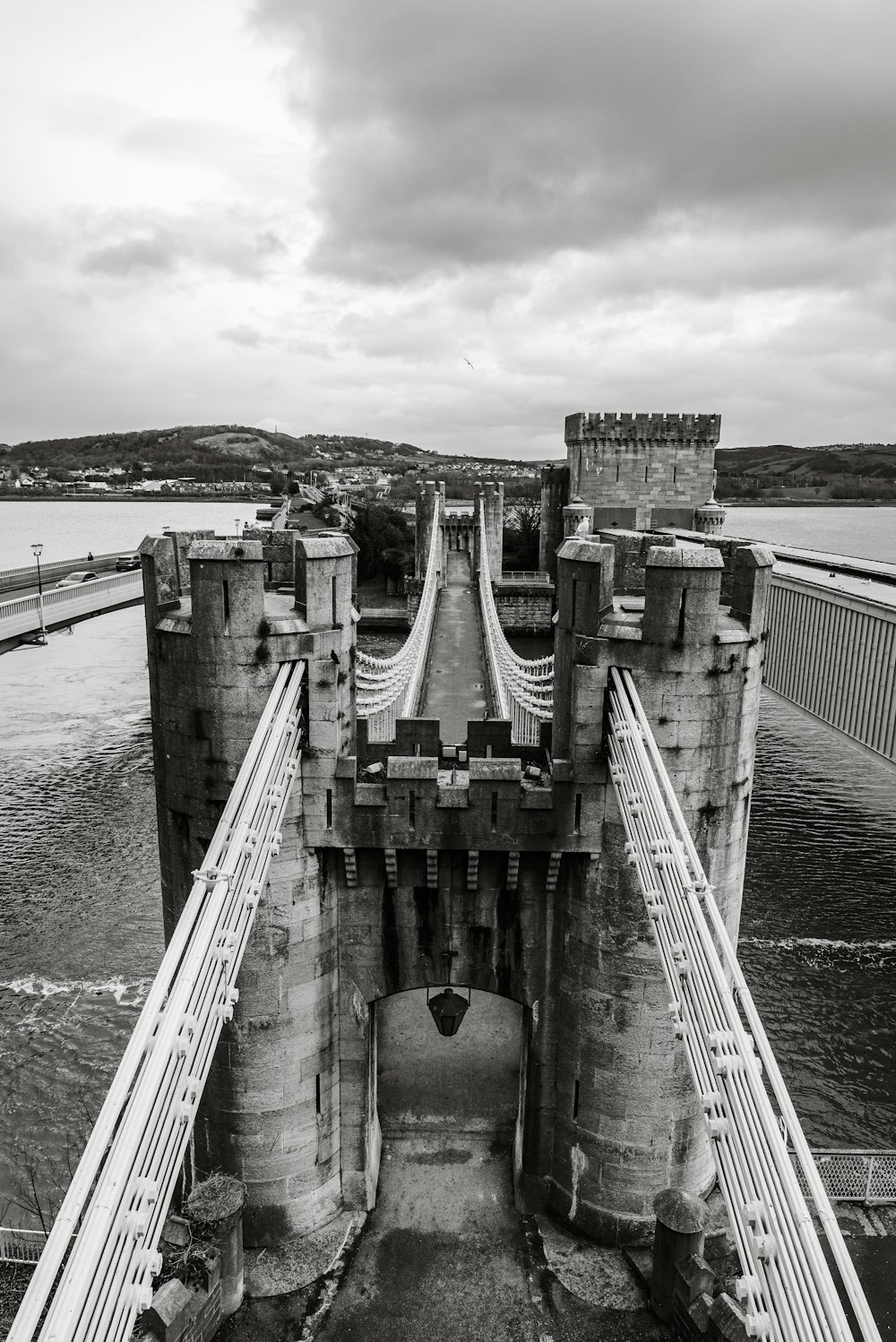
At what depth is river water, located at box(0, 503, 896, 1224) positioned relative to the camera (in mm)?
17297

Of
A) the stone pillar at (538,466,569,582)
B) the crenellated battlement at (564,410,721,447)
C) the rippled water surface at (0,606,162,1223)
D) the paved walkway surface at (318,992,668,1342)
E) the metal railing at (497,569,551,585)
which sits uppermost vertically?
the crenellated battlement at (564,410,721,447)

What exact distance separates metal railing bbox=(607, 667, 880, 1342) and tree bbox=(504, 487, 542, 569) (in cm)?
5715

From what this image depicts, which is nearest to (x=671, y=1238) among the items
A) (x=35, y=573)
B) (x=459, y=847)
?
(x=459, y=847)

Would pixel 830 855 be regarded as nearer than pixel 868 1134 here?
No

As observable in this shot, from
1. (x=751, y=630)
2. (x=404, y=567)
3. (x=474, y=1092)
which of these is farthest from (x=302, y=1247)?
(x=404, y=567)

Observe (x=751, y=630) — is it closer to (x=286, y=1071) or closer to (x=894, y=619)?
(x=286, y=1071)

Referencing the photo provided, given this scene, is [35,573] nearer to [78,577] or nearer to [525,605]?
[78,577]

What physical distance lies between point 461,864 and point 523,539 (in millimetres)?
64900

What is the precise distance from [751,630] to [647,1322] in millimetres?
7448

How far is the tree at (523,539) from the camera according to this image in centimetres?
7138

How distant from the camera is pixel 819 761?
3450 cm

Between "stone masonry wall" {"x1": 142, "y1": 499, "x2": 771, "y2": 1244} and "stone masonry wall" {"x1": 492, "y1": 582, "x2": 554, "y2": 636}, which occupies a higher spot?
"stone masonry wall" {"x1": 142, "y1": 499, "x2": 771, "y2": 1244}

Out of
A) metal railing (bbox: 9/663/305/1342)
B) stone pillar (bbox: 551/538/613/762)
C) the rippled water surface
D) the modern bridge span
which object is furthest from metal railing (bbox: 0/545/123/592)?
metal railing (bbox: 9/663/305/1342)

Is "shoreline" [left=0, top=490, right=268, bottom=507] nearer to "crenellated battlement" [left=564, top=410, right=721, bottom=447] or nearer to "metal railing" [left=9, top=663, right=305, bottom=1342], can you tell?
"crenellated battlement" [left=564, top=410, right=721, bottom=447]
